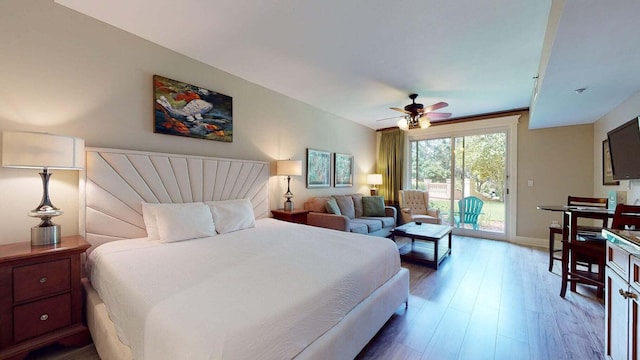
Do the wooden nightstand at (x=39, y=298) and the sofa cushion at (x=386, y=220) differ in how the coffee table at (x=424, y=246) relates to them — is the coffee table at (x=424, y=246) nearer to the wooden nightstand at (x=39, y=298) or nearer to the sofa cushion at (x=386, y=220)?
the sofa cushion at (x=386, y=220)

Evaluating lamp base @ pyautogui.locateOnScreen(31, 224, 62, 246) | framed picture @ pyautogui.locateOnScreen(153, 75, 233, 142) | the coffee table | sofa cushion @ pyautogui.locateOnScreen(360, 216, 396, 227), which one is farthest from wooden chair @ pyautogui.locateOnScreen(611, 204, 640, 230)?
lamp base @ pyautogui.locateOnScreen(31, 224, 62, 246)

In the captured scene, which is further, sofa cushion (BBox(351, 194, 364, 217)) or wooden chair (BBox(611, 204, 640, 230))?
sofa cushion (BBox(351, 194, 364, 217))

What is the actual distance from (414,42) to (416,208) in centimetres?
365

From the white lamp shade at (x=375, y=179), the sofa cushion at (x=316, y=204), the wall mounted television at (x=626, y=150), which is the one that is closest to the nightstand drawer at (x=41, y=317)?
the sofa cushion at (x=316, y=204)

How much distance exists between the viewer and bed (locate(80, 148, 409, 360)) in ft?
3.35

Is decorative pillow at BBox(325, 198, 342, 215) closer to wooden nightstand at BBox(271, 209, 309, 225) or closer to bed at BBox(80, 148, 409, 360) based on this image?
wooden nightstand at BBox(271, 209, 309, 225)

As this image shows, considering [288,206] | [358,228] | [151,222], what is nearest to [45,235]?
[151,222]

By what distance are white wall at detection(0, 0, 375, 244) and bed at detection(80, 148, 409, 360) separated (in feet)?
0.63

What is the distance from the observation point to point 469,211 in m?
5.25

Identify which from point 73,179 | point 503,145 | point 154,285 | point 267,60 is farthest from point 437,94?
point 73,179

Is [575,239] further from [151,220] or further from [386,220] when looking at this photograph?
[151,220]

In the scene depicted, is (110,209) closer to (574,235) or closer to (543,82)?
(543,82)

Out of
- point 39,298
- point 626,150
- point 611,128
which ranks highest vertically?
point 611,128

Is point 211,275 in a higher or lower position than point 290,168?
lower
